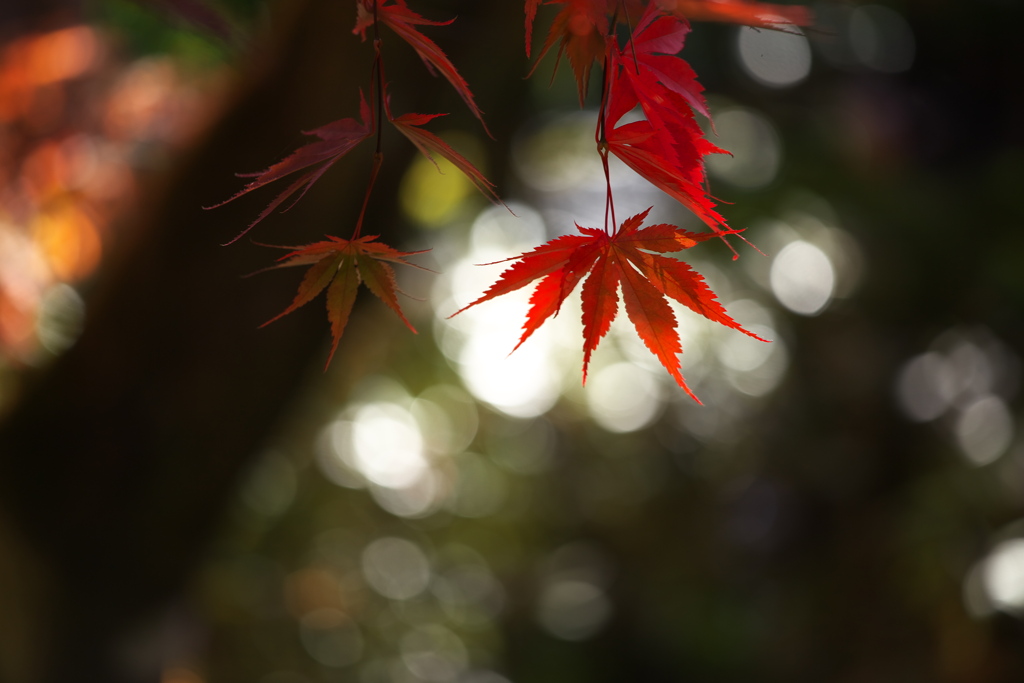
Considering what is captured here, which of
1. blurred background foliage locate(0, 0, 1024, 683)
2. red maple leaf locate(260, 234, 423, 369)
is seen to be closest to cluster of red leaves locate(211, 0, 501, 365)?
red maple leaf locate(260, 234, 423, 369)

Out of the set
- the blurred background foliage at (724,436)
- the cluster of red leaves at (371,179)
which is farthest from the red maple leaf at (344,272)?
the blurred background foliage at (724,436)

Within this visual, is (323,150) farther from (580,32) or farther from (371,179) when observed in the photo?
(580,32)

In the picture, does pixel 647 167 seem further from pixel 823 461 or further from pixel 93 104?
pixel 823 461

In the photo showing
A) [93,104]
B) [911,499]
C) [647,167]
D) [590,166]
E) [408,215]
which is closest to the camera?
[647,167]

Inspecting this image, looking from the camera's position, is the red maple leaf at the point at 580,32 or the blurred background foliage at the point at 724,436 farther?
the blurred background foliage at the point at 724,436

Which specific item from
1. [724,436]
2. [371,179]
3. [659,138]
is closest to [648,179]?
[659,138]

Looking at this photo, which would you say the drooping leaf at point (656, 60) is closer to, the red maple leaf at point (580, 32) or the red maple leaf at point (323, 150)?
the red maple leaf at point (580, 32)

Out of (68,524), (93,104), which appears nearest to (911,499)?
(68,524)
